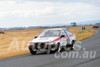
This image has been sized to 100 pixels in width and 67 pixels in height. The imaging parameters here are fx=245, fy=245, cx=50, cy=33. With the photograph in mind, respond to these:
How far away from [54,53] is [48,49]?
0.51 meters

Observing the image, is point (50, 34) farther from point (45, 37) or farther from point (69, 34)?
point (69, 34)

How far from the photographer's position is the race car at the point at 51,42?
553 inches

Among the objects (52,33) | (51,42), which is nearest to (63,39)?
(52,33)

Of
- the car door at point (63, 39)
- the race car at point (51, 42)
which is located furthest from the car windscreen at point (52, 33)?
the car door at point (63, 39)

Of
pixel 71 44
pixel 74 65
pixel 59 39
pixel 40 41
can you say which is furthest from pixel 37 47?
pixel 74 65

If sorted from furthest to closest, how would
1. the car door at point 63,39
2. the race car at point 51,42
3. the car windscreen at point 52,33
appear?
the car windscreen at point 52,33
the car door at point 63,39
the race car at point 51,42

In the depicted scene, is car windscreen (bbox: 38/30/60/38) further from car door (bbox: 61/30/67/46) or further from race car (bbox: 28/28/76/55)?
car door (bbox: 61/30/67/46)

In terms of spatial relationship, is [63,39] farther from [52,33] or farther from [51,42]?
[51,42]

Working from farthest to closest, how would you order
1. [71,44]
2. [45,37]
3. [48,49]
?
[71,44] < [45,37] < [48,49]

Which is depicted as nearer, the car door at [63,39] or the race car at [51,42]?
the race car at [51,42]

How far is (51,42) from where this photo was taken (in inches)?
554

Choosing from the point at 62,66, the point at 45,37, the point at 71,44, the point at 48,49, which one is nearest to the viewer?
the point at 62,66

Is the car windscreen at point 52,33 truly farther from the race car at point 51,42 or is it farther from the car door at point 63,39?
the car door at point 63,39

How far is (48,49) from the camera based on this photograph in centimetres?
1405
